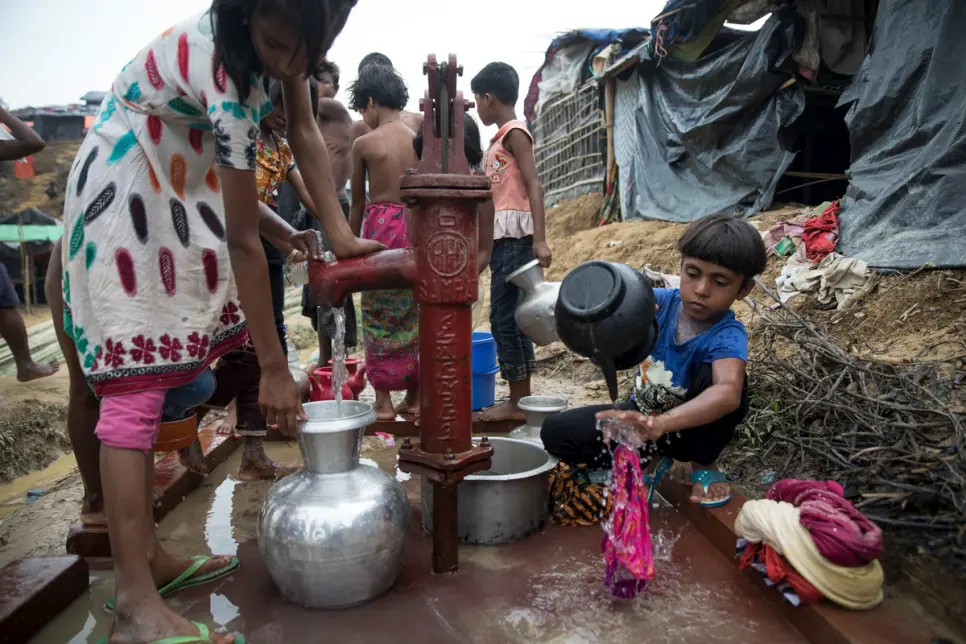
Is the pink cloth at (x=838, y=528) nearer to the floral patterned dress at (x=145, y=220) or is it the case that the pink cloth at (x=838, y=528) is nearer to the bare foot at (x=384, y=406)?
the floral patterned dress at (x=145, y=220)

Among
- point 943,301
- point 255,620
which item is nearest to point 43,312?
point 255,620

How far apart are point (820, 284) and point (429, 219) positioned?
4015 mm

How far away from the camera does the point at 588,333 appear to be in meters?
1.68

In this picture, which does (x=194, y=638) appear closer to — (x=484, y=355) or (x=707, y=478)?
(x=707, y=478)

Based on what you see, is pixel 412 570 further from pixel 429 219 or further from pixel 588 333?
pixel 429 219

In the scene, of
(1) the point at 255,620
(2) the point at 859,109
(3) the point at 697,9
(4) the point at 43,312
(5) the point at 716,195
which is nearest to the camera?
(1) the point at 255,620

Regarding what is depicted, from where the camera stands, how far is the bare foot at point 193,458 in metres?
2.61

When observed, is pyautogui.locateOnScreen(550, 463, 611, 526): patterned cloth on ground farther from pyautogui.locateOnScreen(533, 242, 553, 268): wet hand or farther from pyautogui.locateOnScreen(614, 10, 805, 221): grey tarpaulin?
pyautogui.locateOnScreen(614, 10, 805, 221): grey tarpaulin

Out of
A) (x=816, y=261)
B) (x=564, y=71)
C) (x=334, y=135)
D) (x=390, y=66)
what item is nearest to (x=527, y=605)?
(x=390, y=66)

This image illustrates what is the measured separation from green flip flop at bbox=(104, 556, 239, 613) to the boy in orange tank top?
1.71 metres

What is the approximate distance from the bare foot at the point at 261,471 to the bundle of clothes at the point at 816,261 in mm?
3829

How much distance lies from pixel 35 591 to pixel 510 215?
8.90 feet

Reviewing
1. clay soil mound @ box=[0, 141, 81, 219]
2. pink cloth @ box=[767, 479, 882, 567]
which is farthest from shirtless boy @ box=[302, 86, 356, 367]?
clay soil mound @ box=[0, 141, 81, 219]

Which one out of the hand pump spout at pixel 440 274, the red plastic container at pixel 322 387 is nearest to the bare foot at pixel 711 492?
the hand pump spout at pixel 440 274
